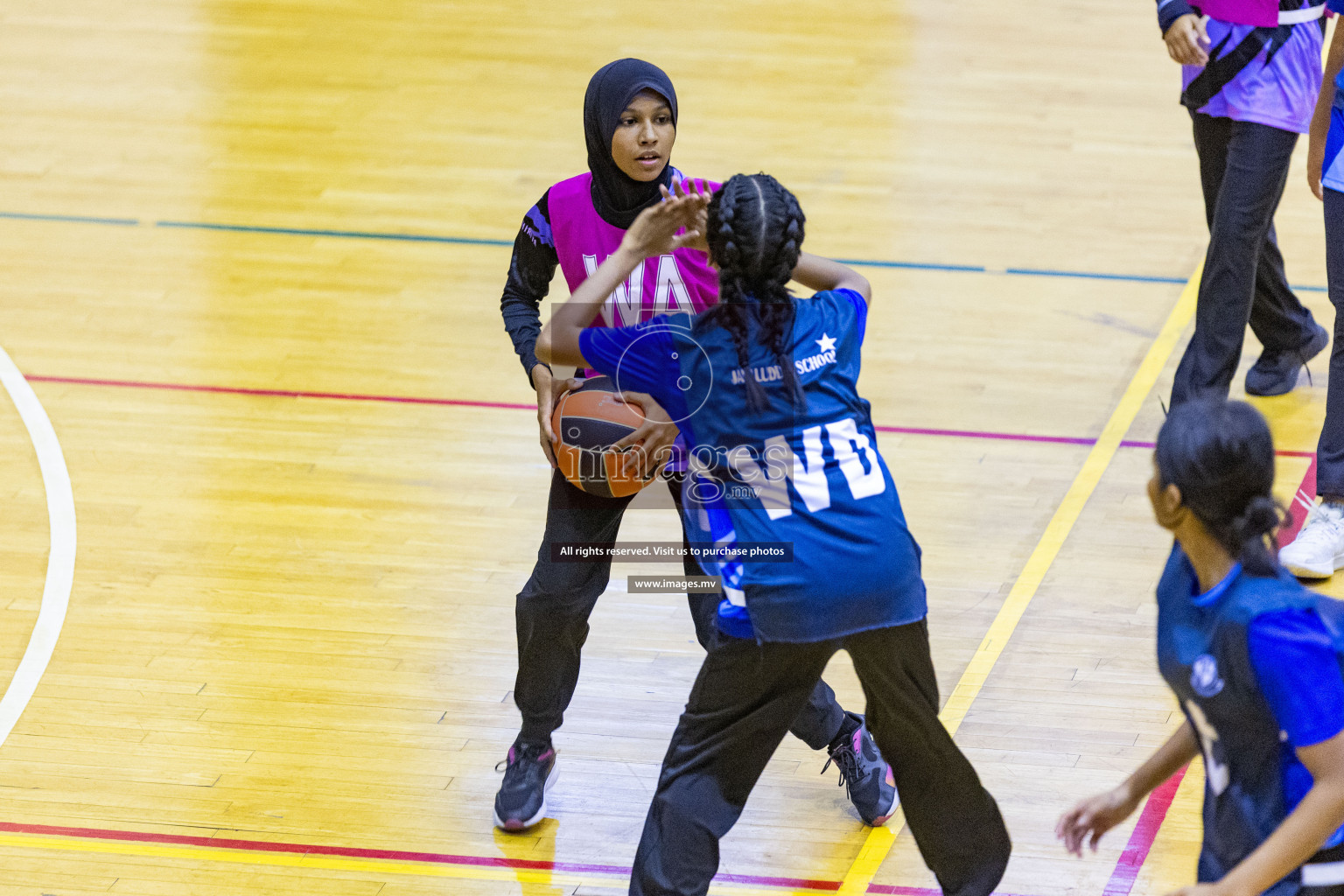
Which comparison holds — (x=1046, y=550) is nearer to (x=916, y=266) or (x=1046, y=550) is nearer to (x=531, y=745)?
(x=531, y=745)

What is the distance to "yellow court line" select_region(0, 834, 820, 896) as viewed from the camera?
133 inches

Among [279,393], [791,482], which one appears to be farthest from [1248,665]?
[279,393]

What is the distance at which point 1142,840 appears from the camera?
3445 millimetres

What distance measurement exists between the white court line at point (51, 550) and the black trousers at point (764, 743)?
6.62 feet

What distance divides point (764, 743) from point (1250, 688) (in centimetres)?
99

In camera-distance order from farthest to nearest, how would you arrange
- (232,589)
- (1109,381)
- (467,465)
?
(1109,381)
(467,465)
(232,589)

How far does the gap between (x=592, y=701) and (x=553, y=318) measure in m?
1.54

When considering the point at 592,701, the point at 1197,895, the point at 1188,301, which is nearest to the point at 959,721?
the point at 592,701

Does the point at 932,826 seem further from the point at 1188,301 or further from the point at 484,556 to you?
the point at 1188,301

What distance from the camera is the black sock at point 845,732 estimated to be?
3.57 m

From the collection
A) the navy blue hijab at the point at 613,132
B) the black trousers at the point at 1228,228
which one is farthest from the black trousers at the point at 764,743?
the black trousers at the point at 1228,228

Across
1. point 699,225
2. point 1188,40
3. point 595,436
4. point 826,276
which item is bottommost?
point 595,436

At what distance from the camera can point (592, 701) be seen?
404 cm

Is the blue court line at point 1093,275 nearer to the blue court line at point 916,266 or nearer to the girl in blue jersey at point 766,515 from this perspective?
the blue court line at point 916,266
